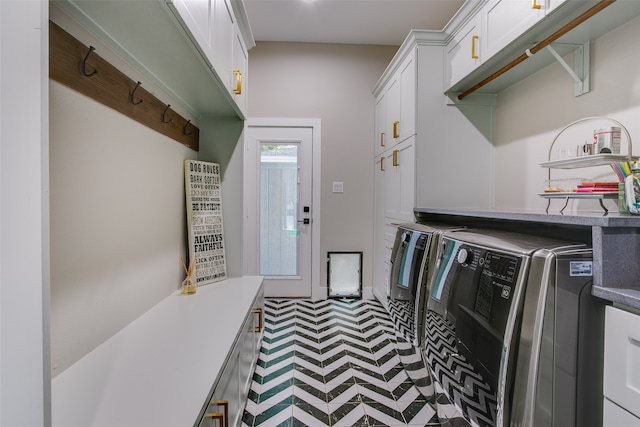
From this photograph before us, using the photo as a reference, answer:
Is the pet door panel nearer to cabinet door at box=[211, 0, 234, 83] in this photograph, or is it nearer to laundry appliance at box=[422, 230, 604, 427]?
cabinet door at box=[211, 0, 234, 83]

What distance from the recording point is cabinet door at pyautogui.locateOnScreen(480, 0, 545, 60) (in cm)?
149

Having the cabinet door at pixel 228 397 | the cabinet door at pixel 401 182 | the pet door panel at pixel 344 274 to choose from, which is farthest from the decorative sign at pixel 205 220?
the pet door panel at pixel 344 274

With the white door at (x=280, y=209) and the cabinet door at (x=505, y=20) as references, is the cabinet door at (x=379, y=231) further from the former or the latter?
the cabinet door at (x=505, y=20)

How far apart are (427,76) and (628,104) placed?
1.20m

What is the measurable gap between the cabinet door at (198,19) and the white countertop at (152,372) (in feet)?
3.64

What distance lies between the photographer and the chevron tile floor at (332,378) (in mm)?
1637

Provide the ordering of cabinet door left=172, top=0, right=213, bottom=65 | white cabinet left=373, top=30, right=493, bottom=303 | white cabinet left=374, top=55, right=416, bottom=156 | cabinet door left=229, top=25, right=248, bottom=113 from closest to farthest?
1. cabinet door left=172, top=0, right=213, bottom=65
2. cabinet door left=229, top=25, right=248, bottom=113
3. white cabinet left=373, top=30, right=493, bottom=303
4. white cabinet left=374, top=55, right=416, bottom=156

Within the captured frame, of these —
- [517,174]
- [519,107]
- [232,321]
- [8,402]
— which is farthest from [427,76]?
[8,402]

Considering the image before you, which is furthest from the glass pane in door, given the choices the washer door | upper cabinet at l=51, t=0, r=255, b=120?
the washer door

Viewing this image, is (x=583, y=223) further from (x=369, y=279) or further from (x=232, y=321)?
(x=369, y=279)

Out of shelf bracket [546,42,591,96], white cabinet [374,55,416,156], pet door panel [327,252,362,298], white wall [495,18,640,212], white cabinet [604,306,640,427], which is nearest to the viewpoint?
white cabinet [604,306,640,427]

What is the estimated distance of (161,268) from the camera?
1.69 meters

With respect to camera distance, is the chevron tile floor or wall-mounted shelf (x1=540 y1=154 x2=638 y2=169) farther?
the chevron tile floor

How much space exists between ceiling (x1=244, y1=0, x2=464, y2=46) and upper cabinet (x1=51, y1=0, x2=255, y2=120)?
113 cm
